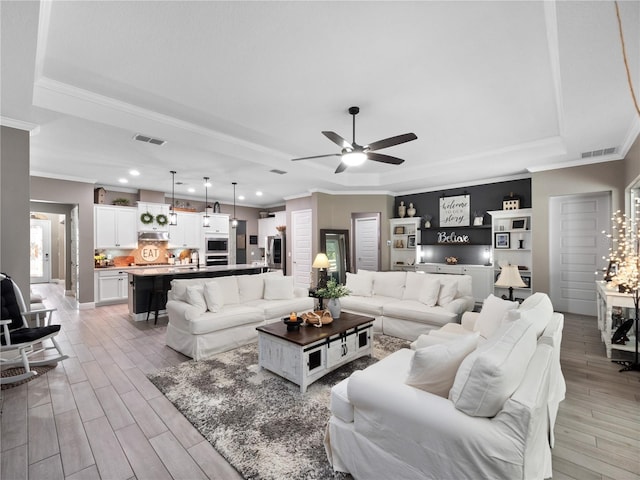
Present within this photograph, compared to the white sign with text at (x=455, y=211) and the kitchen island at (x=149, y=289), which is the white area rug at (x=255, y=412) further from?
the white sign with text at (x=455, y=211)

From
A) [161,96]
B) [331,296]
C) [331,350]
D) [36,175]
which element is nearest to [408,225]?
[331,296]

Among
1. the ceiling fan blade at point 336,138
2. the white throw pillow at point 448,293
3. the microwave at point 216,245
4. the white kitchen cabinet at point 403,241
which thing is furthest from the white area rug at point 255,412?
the microwave at point 216,245

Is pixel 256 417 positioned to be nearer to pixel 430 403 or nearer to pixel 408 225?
pixel 430 403

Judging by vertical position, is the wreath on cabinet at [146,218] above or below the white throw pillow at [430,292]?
above

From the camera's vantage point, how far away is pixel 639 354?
11.6ft

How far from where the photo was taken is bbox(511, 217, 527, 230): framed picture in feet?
19.8

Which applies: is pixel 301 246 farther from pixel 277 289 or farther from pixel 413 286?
pixel 413 286

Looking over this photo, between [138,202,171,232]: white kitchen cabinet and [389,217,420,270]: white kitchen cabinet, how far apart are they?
6.06 m

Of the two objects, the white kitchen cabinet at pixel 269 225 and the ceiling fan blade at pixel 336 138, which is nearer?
the ceiling fan blade at pixel 336 138

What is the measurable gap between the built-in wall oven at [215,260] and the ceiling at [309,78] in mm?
4125

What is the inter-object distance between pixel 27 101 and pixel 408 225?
7.33 metres

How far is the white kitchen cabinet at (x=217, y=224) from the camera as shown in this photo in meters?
8.80

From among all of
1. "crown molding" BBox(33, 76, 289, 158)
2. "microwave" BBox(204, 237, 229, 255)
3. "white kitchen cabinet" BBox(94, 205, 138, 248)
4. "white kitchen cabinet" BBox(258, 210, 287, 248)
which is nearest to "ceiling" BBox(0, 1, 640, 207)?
"crown molding" BBox(33, 76, 289, 158)

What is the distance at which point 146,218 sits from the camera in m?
7.52
